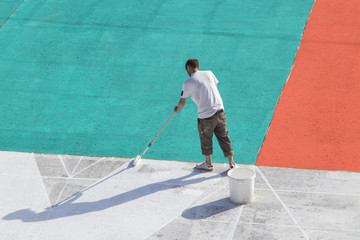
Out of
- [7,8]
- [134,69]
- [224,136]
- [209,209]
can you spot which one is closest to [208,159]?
[224,136]

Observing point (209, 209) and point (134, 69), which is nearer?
point (209, 209)

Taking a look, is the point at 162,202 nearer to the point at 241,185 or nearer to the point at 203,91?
the point at 241,185

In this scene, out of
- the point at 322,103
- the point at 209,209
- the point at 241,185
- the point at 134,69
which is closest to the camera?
the point at 241,185

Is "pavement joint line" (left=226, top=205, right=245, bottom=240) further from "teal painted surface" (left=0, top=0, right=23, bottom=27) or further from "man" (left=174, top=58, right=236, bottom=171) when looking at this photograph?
"teal painted surface" (left=0, top=0, right=23, bottom=27)

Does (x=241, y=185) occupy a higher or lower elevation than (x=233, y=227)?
higher

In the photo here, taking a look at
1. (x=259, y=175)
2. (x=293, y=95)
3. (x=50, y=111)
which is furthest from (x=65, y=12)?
(x=259, y=175)

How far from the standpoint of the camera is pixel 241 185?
7203 mm

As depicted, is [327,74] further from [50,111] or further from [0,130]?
[0,130]

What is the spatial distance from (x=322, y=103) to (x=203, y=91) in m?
3.01

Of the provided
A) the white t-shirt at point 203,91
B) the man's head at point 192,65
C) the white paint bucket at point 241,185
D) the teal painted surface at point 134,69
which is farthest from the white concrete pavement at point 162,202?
the man's head at point 192,65

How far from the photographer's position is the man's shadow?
24.4 ft

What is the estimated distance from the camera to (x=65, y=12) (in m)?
13.1

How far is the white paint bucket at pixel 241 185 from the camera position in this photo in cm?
718

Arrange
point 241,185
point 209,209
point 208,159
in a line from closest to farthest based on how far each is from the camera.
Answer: point 241,185
point 209,209
point 208,159
